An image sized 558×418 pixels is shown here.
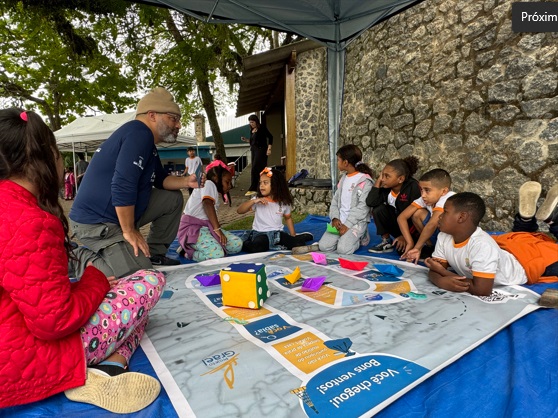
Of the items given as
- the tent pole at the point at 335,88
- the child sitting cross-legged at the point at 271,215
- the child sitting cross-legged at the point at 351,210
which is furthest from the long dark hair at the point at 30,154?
the tent pole at the point at 335,88

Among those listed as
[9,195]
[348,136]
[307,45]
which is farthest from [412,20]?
[9,195]

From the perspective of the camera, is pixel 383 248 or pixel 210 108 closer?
pixel 383 248

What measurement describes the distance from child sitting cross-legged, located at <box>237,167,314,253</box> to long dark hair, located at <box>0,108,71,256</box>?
2515mm

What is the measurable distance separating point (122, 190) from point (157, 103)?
0.72m

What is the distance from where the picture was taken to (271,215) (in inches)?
152

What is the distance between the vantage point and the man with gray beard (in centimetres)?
242

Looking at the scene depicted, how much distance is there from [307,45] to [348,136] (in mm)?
2607

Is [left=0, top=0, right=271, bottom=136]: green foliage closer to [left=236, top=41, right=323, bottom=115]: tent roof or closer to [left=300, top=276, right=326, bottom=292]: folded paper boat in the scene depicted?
[left=236, top=41, right=323, bottom=115]: tent roof

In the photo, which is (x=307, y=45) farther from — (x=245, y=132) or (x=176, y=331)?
(x=245, y=132)

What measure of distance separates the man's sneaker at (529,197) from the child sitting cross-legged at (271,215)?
205 centimetres

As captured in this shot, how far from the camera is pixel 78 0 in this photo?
183 inches

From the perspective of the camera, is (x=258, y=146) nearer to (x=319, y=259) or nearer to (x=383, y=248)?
(x=383, y=248)

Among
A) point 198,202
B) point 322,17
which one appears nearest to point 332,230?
point 198,202

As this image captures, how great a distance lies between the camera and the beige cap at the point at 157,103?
2.66 m
